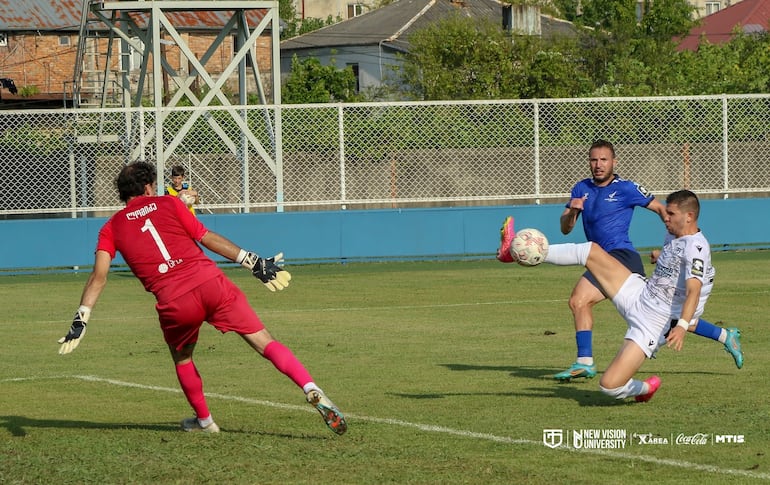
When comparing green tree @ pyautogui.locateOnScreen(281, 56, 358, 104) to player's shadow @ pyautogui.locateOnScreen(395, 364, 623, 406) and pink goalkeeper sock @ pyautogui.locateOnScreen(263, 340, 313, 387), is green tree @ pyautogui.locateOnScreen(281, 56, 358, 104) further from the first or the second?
pink goalkeeper sock @ pyautogui.locateOnScreen(263, 340, 313, 387)

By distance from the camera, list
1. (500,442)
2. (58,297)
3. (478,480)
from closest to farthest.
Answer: (478,480)
(500,442)
(58,297)

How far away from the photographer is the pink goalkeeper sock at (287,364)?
828 centimetres

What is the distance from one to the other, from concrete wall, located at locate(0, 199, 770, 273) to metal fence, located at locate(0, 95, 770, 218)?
310 millimetres

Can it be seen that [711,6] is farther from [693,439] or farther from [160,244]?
[160,244]

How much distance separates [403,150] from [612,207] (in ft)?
44.8

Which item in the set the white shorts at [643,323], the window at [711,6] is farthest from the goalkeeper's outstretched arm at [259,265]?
the window at [711,6]

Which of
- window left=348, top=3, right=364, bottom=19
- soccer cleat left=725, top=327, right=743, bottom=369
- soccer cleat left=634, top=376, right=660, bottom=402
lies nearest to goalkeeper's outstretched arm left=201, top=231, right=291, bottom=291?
soccer cleat left=634, top=376, right=660, bottom=402

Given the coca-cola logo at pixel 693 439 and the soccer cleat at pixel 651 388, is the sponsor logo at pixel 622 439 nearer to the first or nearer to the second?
the coca-cola logo at pixel 693 439

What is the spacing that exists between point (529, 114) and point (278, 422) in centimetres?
1581

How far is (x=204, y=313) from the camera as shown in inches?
333

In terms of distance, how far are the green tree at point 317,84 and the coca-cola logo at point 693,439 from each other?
4632cm

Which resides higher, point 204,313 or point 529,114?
point 529,114

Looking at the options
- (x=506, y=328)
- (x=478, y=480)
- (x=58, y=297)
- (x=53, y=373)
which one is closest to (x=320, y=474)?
(x=478, y=480)

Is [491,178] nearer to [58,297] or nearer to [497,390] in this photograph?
[58,297]
